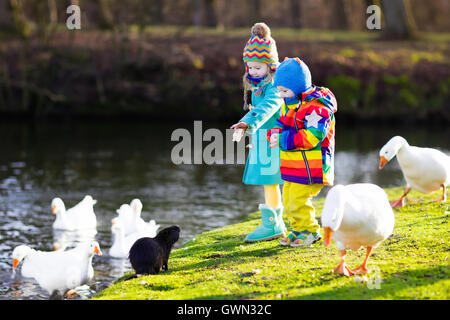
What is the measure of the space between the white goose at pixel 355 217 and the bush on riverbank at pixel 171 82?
2605 cm

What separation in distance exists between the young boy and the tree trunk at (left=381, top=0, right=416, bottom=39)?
32697mm

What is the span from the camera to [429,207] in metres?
11.3

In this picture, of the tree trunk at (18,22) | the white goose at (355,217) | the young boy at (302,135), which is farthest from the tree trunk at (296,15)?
the white goose at (355,217)

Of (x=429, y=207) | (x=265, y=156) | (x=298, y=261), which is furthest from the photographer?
(x=429, y=207)

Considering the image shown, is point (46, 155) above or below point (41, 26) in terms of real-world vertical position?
below

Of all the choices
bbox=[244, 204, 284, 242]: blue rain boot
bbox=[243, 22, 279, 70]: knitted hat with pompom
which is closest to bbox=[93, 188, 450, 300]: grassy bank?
bbox=[244, 204, 284, 242]: blue rain boot

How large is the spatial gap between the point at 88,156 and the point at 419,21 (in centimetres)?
3634

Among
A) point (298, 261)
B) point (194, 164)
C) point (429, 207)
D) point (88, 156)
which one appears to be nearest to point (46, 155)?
point (88, 156)

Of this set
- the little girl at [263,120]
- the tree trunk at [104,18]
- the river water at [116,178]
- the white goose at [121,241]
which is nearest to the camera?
the little girl at [263,120]

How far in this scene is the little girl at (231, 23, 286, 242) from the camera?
8758 millimetres

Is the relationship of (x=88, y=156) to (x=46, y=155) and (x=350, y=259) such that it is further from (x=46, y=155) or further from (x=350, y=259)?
(x=350, y=259)

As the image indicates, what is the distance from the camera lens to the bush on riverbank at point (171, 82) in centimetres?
3278

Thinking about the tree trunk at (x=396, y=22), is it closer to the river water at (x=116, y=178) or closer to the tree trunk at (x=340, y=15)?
the tree trunk at (x=340, y=15)
